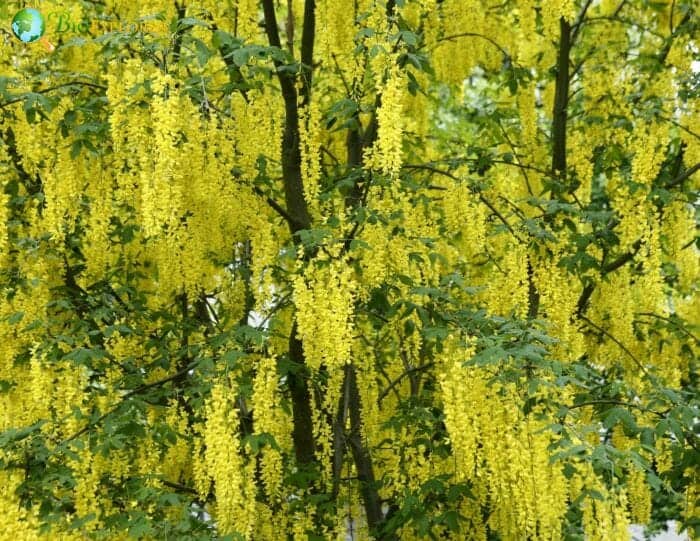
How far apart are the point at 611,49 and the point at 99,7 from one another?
147 inches

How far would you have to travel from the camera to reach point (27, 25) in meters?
4.70

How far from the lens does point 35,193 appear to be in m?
4.86

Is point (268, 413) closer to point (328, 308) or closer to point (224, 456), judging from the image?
point (224, 456)

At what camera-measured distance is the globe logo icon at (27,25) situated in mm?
4672

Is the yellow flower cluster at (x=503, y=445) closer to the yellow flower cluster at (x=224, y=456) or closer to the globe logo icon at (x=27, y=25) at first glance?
the yellow flower cluster at (x=224, y=456)

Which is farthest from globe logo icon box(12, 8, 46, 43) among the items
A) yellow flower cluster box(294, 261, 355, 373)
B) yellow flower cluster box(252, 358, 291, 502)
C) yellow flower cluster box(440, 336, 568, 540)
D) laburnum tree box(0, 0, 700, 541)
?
yellow flower cluster box(440, 336, 568, 540)

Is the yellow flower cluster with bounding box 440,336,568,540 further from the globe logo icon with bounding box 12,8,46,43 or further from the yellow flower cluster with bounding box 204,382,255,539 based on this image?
the globe logo icon with bounding box 12,8,46,43

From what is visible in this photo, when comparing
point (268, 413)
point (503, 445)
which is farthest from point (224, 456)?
point (503, 445)

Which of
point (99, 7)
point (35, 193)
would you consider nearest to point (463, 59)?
point (99, 7)

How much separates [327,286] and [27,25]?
7.65 feet

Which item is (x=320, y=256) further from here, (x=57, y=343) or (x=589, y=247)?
(x=589, y=247)

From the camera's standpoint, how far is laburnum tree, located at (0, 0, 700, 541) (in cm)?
383

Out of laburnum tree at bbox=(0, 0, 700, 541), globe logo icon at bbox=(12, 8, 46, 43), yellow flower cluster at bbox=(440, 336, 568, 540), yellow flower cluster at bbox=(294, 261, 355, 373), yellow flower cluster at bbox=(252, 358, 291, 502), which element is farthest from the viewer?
globe logo icon at bbox=(12, 8, 46, 43)

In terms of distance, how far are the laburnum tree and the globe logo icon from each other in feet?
0.24
